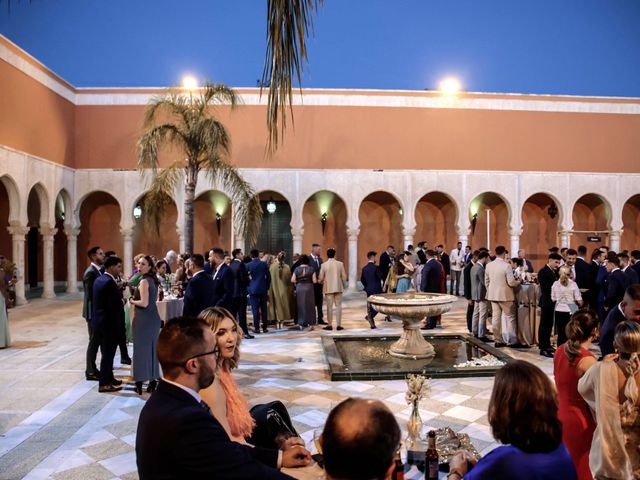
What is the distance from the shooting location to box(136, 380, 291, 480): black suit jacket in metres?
1.87

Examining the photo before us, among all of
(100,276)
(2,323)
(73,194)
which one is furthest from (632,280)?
(73,194)

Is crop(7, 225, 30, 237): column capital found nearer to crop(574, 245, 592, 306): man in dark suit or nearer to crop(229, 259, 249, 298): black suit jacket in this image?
crop(229, 259, 249, 298): black suit jacket

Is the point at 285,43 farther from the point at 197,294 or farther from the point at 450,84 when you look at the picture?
the point at 450,84

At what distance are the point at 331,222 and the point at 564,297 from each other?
1400 cm

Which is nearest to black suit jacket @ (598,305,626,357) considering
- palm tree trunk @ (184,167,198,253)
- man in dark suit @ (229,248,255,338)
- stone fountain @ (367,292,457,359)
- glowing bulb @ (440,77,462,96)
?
stone fountain @ (367,292,457,359)

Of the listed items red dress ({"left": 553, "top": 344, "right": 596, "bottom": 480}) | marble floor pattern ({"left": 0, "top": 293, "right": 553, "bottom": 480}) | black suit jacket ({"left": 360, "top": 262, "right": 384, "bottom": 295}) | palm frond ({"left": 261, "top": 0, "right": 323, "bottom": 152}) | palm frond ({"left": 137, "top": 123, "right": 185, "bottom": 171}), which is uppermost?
palm frond ({"left": 137, "top": 123, "right": 185, "bottom": 171})

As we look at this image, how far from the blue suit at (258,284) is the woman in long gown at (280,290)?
60 cm

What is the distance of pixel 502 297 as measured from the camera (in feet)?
29.0

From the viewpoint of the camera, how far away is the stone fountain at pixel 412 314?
827 cm

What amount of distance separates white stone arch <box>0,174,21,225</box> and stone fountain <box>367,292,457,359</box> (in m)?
11.3

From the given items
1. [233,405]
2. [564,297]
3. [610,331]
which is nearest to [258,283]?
[564,297]

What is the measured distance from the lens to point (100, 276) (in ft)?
22.5

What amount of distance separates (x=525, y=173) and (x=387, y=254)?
9.47 meters

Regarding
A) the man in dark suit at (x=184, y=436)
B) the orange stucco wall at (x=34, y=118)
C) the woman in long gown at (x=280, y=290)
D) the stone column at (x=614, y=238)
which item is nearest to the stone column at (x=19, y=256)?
the orange stucco wall at (x=34, y=118)
